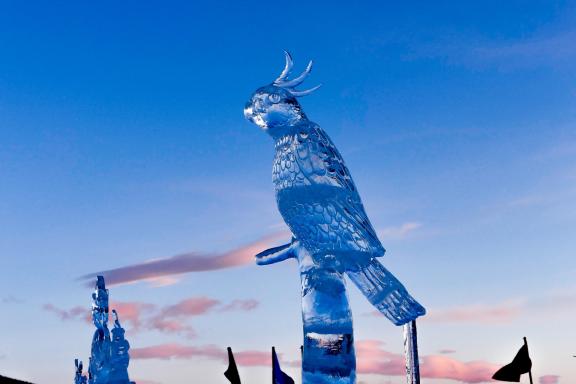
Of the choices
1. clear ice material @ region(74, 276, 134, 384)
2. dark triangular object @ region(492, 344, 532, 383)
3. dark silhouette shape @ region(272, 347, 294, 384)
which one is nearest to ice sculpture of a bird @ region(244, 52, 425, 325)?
dark silhouette shape @ region(272, 347, 294, 384)

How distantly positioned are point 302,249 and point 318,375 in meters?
1.57

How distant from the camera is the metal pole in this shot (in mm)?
9820

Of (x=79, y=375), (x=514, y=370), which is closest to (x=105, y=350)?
(x=79, y=375)

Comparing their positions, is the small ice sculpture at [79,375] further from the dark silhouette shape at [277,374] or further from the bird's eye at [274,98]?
the bird's eye at [274,98]

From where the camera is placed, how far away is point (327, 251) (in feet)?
32.2

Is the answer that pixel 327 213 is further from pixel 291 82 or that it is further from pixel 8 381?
pixel 8 381

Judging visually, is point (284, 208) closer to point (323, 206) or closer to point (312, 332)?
point (323, 206)

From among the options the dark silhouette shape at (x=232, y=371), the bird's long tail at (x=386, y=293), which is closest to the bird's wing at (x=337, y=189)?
the bird's long tail at (x=386, y=293)

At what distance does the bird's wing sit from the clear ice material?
5957 millimetres

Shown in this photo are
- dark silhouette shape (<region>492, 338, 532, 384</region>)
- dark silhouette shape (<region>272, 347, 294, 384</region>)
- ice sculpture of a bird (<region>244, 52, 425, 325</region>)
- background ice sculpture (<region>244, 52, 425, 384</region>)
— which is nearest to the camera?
background ice sculpture (<region>244, 52, 425, 384</region>)

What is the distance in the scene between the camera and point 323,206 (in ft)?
32.2

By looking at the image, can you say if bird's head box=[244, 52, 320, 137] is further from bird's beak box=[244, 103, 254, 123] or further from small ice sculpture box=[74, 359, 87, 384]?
small ice sculpture box=[74, 359, 87, 384]

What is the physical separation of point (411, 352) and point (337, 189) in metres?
2.17

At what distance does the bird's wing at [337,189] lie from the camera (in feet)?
32.2
